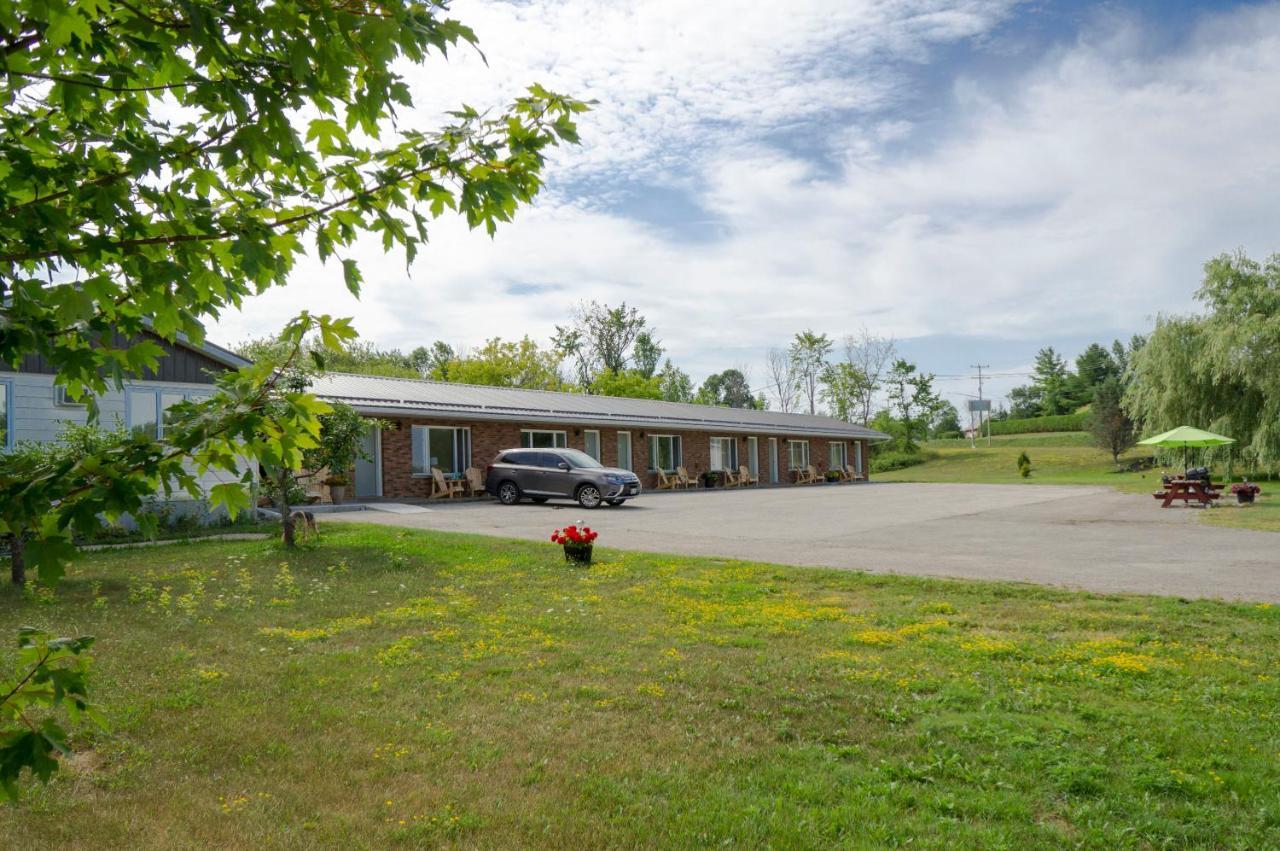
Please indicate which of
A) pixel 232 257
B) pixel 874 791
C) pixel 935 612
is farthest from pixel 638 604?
pixel 232 257

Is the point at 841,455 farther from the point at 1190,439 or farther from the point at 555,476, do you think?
the point at 555,476

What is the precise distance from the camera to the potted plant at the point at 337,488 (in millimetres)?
21992

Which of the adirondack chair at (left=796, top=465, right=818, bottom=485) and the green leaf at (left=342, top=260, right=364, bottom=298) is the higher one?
the green leaf at (left=342, top=260, right=364, bottom=298)

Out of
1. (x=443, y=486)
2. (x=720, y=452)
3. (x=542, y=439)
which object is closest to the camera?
(x=443, y=486)

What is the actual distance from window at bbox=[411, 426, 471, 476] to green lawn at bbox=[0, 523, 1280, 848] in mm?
16404

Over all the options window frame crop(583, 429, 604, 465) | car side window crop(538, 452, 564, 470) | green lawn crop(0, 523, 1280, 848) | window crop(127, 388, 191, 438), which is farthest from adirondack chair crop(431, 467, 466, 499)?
green lawn crop(0, 523, 1280, 848)

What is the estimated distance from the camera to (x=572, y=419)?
30.1 m

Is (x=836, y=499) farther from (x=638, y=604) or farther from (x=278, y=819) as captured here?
(x=278, y=819)

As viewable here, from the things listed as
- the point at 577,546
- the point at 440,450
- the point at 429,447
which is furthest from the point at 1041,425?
the point at 577,546

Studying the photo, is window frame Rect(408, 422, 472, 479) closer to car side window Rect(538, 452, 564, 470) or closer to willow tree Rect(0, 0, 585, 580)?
car side window Rect(538, 452, 564, 470)

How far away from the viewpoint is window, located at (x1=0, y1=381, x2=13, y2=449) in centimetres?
1472

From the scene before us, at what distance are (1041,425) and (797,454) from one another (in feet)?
150

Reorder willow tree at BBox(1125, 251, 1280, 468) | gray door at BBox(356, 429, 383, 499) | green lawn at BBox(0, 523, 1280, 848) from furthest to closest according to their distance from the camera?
1. willow tree at BBox(1125, 251, 1280, 468)
2. gray door at BBox(356, 429, 383, 499)
3. green lawn at BBox(0, 523, 1280, 848)

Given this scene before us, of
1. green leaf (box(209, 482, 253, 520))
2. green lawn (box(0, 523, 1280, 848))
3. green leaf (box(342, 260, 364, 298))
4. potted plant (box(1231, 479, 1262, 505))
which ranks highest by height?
green leaf (box(342, 260, 364, 298))
